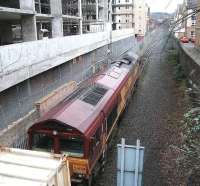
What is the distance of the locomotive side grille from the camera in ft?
37.7

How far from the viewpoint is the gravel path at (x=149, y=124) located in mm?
11344

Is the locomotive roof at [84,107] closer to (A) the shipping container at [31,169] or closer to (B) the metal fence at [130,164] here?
(A) the shipping container at [31,169]

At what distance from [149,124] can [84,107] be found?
6929 millimetres

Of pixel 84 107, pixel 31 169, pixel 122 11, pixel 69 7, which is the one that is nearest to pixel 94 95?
pixel 84 107

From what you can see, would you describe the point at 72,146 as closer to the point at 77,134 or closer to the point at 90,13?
the point at 77,134

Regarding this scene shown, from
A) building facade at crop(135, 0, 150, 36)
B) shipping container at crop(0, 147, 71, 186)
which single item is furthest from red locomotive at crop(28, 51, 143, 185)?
building facade at crop(135, 0, 150, 36)

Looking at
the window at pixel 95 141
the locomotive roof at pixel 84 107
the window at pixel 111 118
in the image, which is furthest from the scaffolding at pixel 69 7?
the window at pixel 95 141

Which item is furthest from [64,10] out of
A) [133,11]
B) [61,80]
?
[133,11]

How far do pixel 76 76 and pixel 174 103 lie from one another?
7649 millimetres

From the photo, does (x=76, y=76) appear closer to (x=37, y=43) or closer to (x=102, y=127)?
(x=37, y=43)

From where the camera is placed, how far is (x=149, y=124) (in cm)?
1675

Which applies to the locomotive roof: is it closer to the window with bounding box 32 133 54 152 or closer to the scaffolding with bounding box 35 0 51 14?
the window with bounding box 32 133 54 152

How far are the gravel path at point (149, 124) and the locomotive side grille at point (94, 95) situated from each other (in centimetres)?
262

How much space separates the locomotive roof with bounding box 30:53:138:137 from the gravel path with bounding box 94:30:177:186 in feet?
8.17
